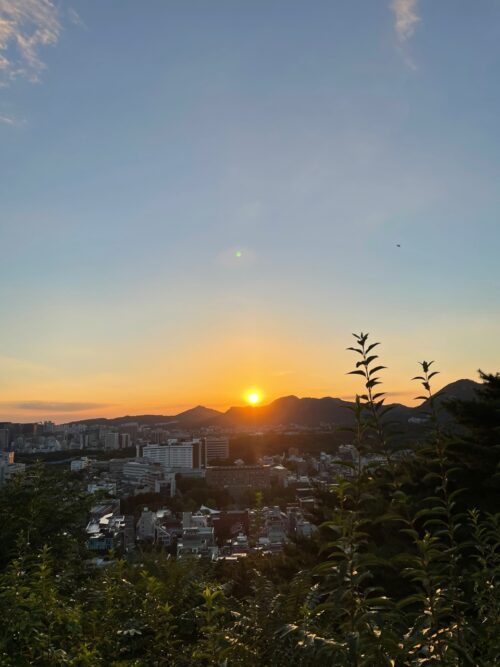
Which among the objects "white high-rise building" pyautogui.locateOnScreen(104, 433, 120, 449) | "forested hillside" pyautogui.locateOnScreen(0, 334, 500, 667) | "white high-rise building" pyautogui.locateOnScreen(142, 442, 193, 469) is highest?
"forested hillside" pyautogui.locateOnScreen(0, 334, 500, 667)

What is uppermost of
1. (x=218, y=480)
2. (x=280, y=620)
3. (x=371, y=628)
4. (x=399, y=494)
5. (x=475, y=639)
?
(x=399, y=494)

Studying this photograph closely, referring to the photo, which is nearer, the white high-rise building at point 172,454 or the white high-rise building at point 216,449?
the white high-rise building at point 172,454

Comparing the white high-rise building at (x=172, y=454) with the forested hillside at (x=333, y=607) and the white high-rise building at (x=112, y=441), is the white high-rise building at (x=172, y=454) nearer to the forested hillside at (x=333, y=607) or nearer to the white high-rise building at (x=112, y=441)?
the white high-rise building at (x=112, y=441)

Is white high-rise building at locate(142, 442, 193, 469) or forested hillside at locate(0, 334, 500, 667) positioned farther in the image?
white high-rise building at locate(142, 442, 193, 469)

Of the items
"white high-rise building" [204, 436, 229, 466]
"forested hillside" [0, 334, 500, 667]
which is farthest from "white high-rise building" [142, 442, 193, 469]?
"forested hillside" [0, 334, 500, 667]

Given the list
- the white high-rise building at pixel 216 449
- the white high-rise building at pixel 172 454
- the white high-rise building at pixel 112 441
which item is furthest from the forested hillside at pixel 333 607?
the white high-rise building at pixel 112 441

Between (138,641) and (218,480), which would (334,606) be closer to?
(138,641)

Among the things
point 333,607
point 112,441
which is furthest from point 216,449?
point 333,607

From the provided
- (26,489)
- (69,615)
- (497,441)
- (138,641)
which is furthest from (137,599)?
(497,441)

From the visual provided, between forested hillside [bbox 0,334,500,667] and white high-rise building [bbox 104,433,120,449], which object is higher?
forested hillside [bbox 0,334,500,667]

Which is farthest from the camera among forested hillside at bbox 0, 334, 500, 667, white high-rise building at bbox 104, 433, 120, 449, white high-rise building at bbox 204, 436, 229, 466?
white high-rise building at bbox 104, 433, 120, 449

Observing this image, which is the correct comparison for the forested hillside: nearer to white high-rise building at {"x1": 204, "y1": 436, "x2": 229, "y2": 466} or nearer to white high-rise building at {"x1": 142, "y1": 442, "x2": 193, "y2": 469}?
white high-rise building at {"x1": 142, "y1": 442, "x2": 193, "y2": 469}
